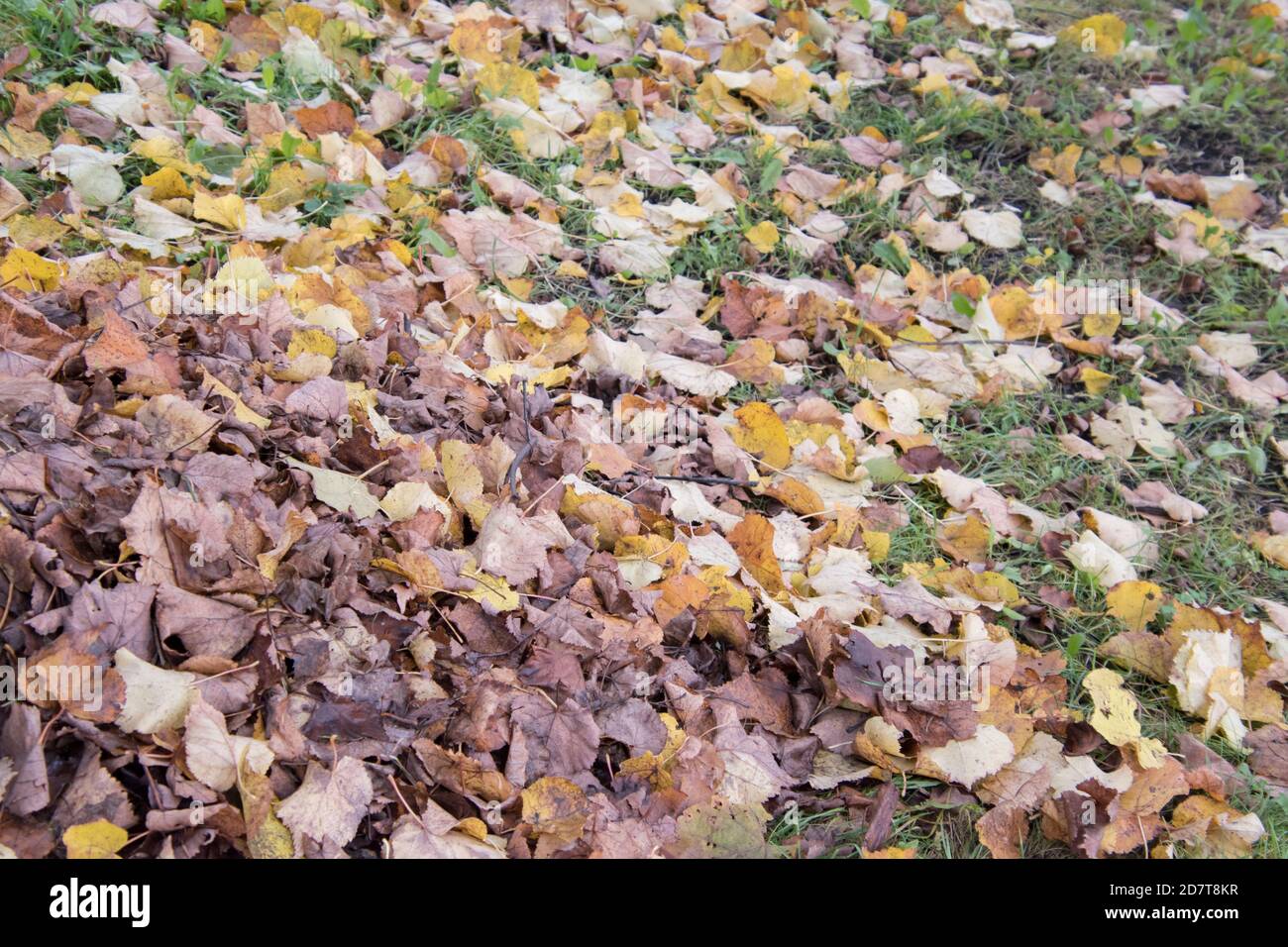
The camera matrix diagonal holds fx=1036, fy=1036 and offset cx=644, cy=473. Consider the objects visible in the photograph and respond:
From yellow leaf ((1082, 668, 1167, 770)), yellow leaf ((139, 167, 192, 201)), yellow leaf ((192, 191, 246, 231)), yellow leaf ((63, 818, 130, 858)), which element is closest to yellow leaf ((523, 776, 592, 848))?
yellow leaf ((63, 818, 130, 858))

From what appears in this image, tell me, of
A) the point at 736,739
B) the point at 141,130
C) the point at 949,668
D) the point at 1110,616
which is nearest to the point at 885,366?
the point at 1110,616

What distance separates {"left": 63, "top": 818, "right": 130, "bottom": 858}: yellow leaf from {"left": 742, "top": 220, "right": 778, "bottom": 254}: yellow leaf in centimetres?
257

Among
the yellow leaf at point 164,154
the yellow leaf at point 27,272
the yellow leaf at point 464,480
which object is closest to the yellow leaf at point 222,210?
the yellow leaf at point 164,154

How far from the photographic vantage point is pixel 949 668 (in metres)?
2.10

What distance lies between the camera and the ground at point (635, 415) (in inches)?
66.4

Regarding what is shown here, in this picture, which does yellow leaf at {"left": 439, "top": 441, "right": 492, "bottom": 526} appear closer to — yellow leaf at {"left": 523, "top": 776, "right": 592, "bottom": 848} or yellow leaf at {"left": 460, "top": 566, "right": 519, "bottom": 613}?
yellow leaf at {"left": 460, "top": 566, "right": 519, "bottom": 613}

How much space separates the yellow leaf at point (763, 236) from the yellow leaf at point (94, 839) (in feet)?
8.44

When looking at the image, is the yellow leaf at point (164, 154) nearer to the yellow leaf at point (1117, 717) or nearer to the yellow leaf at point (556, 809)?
the yellow leaf at point (556, 809)

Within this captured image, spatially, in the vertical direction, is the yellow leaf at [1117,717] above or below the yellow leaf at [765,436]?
below

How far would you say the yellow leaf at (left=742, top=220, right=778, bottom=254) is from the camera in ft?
11.1
